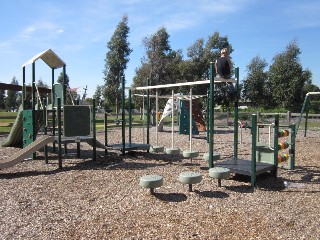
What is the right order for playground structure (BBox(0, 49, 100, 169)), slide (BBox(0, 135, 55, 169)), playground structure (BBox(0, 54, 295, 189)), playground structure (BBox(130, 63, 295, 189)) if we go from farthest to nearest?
playground structure (BBox(0, 49, 100, 169)) < slide (BBox(0, 135, 55, 169)) < playground structure (BBox(0, 54, 295, 189)) < playground structure (BBox(130, 63, 295, 189))

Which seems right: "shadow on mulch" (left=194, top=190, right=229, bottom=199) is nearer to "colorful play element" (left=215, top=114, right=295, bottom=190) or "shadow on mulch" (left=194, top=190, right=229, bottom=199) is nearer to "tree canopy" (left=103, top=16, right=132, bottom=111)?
"colorful play element" (left=215, top=114, right=295, bottom=190)

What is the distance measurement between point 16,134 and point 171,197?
7020 mm

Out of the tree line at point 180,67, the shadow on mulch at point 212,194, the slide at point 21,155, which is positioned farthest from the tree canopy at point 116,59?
the shadow on mulch at point 212,194

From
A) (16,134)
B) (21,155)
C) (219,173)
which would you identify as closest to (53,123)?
(21,155)

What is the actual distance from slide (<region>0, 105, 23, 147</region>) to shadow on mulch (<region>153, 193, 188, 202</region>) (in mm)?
6218

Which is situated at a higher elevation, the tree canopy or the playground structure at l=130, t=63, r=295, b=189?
the tree canopy

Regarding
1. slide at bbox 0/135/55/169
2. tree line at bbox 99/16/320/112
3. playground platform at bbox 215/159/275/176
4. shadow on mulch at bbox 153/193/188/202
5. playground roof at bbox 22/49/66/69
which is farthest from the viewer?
tree line at bbox 99/16/320/112

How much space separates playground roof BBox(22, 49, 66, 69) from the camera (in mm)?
8711

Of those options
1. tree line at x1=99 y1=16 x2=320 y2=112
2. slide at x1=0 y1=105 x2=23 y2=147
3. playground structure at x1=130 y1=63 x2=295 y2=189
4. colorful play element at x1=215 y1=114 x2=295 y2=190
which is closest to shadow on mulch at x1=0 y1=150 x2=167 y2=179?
slide at x1=0 y1=105 x2=23 y2=147

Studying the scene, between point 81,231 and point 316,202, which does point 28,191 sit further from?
point 316,202

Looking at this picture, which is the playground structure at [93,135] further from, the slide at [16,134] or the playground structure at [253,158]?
the slide at [16,134]

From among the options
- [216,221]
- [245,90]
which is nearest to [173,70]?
[245,90]

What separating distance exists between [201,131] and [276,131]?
11262mm

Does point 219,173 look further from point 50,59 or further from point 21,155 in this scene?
point 50,59
